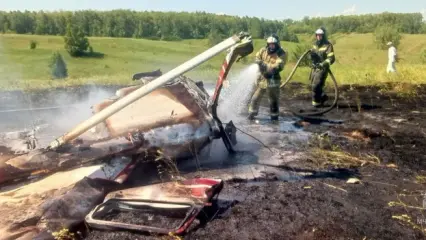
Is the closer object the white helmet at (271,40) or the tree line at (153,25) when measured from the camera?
the white helmet at (271,40)

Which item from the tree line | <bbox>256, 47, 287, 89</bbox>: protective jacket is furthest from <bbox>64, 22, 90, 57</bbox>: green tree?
<bbox>256, 47, 287, 89</bbox>: protective jacket

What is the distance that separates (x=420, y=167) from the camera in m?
5.45

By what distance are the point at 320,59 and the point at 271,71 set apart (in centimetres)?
208

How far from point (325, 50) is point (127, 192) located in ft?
23.0

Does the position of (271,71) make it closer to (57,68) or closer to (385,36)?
(57,68)

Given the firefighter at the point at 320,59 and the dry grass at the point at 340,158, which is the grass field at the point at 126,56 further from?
the dry grass at the point at 340,158

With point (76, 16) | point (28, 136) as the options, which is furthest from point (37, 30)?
point (28, 136)

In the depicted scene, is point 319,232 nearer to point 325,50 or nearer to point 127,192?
point 127,192

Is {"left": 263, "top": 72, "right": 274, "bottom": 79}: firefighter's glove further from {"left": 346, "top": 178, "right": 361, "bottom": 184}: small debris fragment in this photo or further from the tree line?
the tree line

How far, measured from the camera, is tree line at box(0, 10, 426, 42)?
6694 cm

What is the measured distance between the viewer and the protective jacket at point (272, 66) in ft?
27.0

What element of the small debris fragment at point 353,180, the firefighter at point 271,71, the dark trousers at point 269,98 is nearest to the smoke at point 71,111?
the dark trousers at point 269,98

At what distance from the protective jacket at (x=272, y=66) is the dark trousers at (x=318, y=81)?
1640mm

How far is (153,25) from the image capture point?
264 feet
